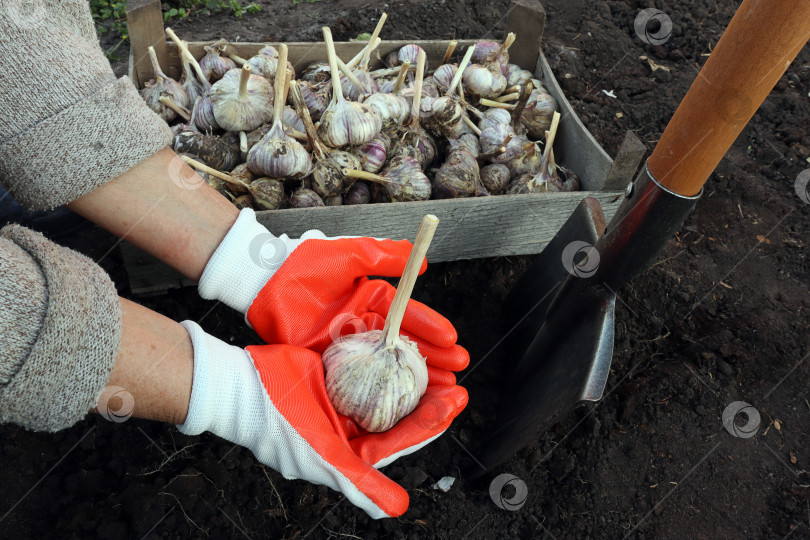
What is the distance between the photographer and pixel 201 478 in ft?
4.75

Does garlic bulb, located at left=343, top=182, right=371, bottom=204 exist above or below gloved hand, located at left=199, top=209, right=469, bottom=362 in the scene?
below

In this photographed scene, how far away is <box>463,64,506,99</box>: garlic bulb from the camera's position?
2340 mm

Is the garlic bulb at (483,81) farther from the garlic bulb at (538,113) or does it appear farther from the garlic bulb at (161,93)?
the garlic bulb at (161,93)

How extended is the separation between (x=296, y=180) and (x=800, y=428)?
191 centimetres

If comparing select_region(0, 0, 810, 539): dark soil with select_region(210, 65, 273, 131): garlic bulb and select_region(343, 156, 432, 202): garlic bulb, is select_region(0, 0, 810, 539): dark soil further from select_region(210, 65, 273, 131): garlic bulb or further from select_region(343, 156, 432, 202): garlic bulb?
select_region(210, 65, 273, 131): garlic bulb

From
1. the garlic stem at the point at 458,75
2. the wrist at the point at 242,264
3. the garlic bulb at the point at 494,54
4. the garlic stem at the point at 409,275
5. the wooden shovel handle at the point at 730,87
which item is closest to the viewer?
the wooden shovel handle at the point at 730,87

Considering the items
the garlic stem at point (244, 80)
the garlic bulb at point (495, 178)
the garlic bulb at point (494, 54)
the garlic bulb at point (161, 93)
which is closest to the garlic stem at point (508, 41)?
the garlic bulb at point (494, 54)

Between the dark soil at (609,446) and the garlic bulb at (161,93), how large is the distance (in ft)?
1.88

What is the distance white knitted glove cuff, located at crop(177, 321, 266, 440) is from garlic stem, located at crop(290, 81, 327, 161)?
0.82 meters

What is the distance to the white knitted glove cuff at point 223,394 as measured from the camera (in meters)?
1.21

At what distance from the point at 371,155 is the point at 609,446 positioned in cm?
127

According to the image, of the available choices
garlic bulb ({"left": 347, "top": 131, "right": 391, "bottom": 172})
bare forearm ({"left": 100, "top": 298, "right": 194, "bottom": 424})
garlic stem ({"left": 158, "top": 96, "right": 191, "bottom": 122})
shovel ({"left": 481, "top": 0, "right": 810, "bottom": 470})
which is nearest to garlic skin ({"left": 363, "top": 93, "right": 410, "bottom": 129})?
garlic bulb ({"left": 347, "top": 131, "right": 391, "bottom": 172})

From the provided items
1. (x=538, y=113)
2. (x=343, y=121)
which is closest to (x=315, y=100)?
(x=343, y=121)

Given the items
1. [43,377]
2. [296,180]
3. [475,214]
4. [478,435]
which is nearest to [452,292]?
[475,214]
